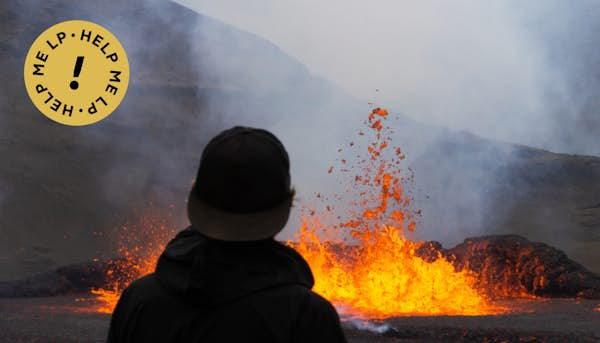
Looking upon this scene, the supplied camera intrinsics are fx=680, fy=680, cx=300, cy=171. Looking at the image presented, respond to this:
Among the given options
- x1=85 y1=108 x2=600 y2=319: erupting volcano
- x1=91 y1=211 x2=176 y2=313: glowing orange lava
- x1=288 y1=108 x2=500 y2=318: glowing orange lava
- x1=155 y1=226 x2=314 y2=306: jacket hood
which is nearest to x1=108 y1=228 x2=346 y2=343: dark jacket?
x1=155 y1=226 x2=314 y2=306: jacket hood

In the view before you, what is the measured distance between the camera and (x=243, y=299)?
4.40ft

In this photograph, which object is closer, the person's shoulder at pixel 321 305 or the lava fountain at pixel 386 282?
the person's shoulder at pixel 321 305

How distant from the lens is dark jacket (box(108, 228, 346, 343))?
1327mm

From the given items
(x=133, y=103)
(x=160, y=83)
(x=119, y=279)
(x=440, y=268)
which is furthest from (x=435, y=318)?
(x=160, y=83)

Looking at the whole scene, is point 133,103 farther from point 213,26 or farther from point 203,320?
point 203,320

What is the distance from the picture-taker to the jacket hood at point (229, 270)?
1.34 meters

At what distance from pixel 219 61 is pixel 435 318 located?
47.1m

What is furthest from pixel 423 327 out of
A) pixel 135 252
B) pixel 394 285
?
pixel 135 252

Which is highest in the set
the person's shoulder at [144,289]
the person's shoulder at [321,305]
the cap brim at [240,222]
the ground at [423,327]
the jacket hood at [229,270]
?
the cap brim at [240,222]

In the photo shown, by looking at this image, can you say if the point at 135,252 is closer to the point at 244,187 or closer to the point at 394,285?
the point at 394,285

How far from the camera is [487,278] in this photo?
14.0 metres

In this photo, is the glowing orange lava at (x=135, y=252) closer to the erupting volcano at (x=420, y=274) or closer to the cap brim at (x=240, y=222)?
the erupting volcano at (x=420, y=274)

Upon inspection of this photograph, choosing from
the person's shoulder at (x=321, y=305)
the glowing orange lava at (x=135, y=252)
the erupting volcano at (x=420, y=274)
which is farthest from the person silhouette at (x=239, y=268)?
the glowing orange lava at (x=135, y=252)

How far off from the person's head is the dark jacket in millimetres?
44
